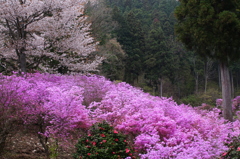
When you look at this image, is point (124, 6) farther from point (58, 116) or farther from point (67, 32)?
point (58, 116)

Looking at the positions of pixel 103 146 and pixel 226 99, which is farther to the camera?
pixel 226 99

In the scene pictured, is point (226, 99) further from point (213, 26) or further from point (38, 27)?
point (38, 27)

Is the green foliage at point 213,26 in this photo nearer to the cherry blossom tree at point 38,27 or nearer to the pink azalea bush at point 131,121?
the pink azalea bush at point 131,121

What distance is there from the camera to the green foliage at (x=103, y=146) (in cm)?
324

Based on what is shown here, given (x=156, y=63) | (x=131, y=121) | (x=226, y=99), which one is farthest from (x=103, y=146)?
(x=156, y=63)

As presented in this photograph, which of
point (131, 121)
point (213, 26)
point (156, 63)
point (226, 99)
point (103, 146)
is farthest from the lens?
point (156, 63)

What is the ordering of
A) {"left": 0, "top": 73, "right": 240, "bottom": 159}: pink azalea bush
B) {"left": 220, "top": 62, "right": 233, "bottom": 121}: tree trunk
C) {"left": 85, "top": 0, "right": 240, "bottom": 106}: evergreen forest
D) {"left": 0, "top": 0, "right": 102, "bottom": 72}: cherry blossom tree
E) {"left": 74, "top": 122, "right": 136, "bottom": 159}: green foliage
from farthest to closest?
{"left": 85, "top": 0, "right": 240, "bottom": 106}: evergreen forest
{"left": 220, "top": 62, "right": 233, "bottom": 121}: tree trunk
{"left": 0, "top": 0, "right": 102, "bottom": 72}: cherry blossom tree
{"left": 0, "top": 73, "right": 240, "bottom": 159}: pink azalea bush
{"left": 74, "top": 122, "right": 136, "bottom": 159}: green foliage

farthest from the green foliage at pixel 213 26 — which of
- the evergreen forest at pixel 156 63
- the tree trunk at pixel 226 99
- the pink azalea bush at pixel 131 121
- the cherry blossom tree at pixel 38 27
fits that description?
the evergreen forest at pixel 156 63

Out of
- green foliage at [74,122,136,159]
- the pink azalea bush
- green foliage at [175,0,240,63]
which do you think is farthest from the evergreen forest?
green foliage at [74,122,136,159]

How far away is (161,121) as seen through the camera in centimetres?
415

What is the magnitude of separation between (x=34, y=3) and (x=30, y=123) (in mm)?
3767

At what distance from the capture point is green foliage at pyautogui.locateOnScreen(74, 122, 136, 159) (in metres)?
3.24

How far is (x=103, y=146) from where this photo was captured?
3.39 meters

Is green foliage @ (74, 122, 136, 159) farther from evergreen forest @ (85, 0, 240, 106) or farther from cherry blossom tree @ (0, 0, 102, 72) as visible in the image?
evergreen forest @ (85, 0, 240, 106)
